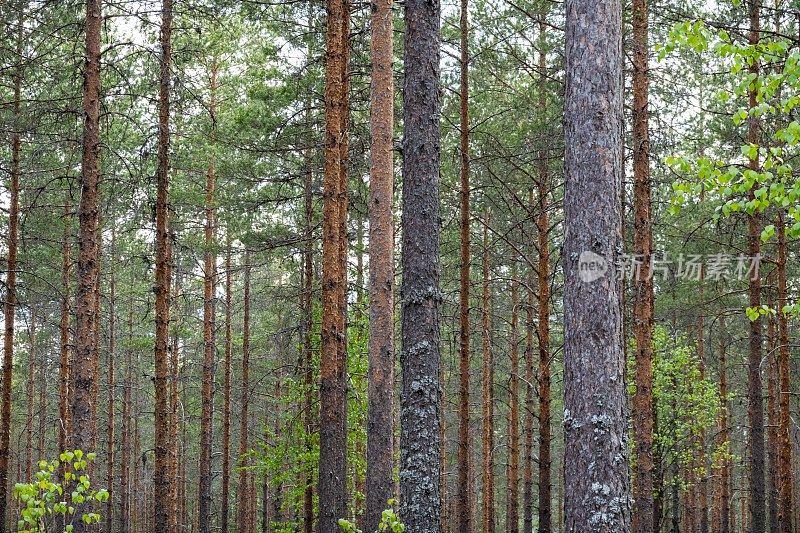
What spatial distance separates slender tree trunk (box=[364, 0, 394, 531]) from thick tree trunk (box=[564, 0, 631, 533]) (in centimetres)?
456

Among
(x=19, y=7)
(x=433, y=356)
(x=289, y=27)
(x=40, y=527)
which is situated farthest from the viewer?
(x=289, y=27)

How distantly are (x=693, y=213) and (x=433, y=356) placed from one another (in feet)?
43.9

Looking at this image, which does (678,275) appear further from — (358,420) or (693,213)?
(358,420)

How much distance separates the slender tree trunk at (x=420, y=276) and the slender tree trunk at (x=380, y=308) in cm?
183

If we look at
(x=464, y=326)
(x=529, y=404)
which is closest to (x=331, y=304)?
(x=464, y=326)

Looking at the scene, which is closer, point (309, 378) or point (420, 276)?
point (420, 276)

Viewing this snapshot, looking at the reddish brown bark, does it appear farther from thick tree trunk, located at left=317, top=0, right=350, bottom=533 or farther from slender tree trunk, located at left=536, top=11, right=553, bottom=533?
slender tree trunk, located at left=536, top=11, right=553, bottom=533

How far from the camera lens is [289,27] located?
1552 cm

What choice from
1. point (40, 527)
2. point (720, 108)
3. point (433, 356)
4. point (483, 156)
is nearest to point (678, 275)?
point (720, 108)

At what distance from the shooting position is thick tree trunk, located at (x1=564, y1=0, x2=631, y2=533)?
16.1 feet

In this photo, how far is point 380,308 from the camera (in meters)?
9.62

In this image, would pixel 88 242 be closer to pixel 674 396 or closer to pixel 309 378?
pixel 309 378

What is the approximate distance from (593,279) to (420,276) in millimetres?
2722

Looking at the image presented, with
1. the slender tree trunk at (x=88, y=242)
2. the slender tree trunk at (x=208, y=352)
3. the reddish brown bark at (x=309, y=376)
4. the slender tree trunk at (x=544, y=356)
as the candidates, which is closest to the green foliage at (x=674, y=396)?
the slender tree trunk at (x=544, y=356)
